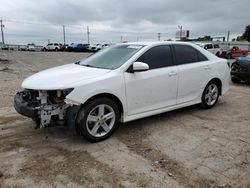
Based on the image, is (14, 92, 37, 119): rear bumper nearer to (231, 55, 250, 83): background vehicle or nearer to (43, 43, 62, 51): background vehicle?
(231, 55, 250, 83): background vehicle

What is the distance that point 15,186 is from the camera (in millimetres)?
3188

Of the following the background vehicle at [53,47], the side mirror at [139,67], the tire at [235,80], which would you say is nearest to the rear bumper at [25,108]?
the side mirror at [139,67]

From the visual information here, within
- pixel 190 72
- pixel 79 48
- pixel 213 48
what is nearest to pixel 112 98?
pixel 190 72

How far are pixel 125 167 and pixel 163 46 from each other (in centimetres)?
275

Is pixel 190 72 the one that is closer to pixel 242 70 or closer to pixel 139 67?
pixel 139 67

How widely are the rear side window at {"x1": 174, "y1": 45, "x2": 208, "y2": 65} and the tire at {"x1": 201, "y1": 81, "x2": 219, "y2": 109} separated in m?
0.63

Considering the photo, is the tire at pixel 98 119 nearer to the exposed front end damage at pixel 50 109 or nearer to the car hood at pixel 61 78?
the exposed front end damage at pixel 50 109

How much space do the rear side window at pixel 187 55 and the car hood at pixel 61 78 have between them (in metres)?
1.76

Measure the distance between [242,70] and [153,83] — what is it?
6.19m

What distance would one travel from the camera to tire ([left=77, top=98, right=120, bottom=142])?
4.20 m

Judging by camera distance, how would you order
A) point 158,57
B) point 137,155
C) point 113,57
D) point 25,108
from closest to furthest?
point 137,155, point 25,108, point 113,57, point 158,57

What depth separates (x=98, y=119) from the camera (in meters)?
4.39

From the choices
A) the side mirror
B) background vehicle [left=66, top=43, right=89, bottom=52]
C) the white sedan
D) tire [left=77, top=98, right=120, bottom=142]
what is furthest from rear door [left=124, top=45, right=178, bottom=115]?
background vehicle [left=66, top=43, right=89, bottom=52]

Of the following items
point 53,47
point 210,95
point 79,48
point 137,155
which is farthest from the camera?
point 53,47
